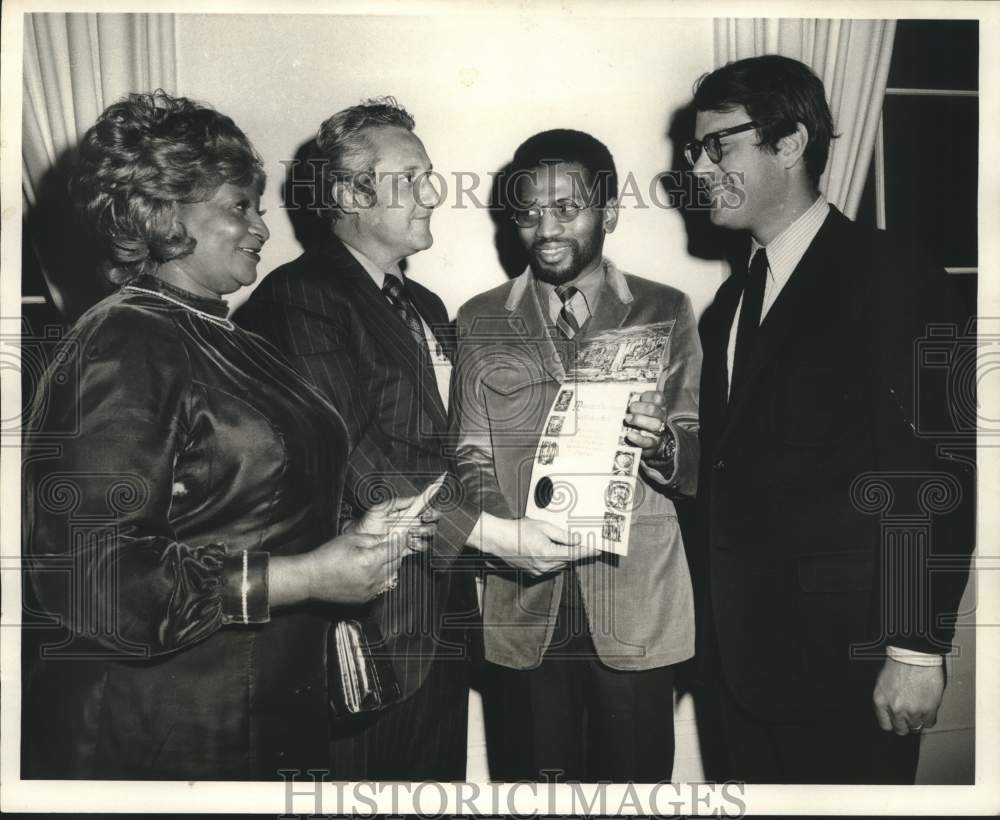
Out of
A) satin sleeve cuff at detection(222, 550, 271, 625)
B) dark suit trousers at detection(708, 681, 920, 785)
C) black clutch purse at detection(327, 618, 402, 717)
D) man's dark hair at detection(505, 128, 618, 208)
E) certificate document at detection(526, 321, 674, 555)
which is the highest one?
man's dark hair at detection(505, 128, 618, 208)

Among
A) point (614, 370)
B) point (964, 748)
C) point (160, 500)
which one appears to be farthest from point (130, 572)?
point (964, 748)

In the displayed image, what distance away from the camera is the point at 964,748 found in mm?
2455

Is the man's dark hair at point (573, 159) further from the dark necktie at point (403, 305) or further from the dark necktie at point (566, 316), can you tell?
the dark necktie at point (403, 305)

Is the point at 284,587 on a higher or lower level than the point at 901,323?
lower

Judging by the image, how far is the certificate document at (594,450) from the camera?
7.66ft

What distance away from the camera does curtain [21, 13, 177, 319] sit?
238cm

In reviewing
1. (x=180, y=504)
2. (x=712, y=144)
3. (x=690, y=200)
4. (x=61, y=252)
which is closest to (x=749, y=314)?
(x=690, y=200)

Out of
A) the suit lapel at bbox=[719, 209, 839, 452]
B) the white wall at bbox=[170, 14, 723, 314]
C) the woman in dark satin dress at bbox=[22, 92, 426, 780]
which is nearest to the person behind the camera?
the woman in dark satin dress at bbox=[22, 92, 426, 780]

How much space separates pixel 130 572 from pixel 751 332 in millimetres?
Answer: 1592

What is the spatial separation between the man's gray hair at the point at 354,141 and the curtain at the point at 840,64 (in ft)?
2.76

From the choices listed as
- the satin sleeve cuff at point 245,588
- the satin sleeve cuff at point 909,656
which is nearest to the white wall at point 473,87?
the satin sleeve cuff at point 245,588

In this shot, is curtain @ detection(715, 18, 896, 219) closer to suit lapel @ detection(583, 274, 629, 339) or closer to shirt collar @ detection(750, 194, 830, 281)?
shirt collar @ detection(750, 194, 830, 281)

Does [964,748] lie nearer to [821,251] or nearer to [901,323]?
[901,323]

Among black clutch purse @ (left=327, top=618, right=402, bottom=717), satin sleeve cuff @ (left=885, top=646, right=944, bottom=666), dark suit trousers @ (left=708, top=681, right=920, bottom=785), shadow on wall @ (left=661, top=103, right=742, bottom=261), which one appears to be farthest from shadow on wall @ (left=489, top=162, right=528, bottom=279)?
satin sleeve cuff @ (left=885, top=646, right=944, bottom=666)
